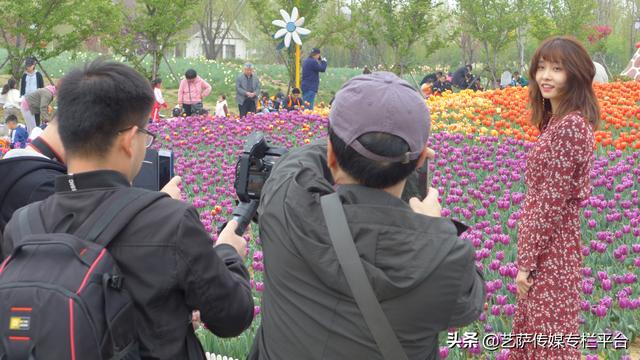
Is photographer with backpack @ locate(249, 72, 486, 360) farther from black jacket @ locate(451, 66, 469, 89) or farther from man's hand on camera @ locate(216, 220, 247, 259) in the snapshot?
black jacket @ locate(451, 66, 469, 89)

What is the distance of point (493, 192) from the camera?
672cm

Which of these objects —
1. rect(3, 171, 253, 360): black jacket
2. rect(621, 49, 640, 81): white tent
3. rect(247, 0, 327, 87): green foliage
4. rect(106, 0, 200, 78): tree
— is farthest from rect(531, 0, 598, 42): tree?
rect(3, 171, 253, 360): black jacket

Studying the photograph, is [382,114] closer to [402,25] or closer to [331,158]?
[331,158]

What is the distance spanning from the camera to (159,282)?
1827 mm

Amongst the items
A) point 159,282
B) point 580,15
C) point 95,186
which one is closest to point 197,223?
point 159,282

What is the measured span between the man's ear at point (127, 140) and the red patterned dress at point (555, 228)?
1890 mm

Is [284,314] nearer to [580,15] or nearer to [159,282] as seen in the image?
[159,282]

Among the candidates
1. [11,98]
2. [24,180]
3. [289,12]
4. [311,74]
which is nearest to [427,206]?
[24,180]

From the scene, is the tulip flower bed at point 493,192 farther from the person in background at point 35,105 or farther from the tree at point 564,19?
the tree at point 564,19

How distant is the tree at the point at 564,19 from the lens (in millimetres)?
26469

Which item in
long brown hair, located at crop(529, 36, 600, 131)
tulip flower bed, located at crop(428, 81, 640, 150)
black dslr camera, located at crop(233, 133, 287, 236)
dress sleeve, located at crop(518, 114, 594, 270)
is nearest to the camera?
black dslr camera, located at crop(233, 133, 287, 236)

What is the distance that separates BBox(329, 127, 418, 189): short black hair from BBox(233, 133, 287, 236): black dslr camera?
414mm

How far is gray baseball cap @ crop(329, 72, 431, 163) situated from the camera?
172 cm

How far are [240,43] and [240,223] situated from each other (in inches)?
2852
